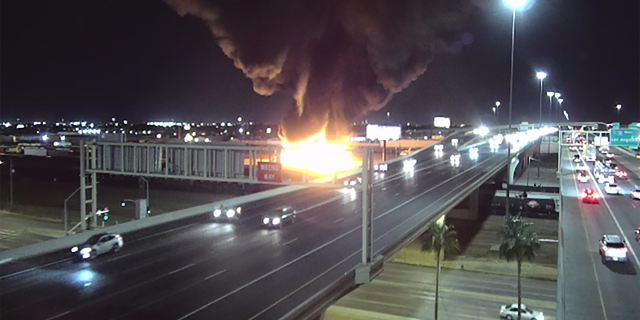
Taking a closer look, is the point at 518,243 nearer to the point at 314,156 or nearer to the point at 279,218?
the point at 314,156

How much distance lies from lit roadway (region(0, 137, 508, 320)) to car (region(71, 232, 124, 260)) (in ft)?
0.86

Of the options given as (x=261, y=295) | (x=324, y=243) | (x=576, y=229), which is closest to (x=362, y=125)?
(x=576, y=229)

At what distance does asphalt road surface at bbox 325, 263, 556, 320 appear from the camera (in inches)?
815

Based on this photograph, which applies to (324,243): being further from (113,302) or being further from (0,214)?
(0,214)

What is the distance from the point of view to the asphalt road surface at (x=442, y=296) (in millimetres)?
20703

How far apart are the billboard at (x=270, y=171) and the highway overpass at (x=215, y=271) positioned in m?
2.29

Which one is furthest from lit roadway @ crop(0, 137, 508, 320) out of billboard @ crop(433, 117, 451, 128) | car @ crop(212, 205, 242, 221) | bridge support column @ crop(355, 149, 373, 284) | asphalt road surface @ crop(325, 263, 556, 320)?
billboard @ crop(433, 117, 451, 128)

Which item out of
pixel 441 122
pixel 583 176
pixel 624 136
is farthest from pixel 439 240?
pixel 441 122

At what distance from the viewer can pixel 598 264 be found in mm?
17250

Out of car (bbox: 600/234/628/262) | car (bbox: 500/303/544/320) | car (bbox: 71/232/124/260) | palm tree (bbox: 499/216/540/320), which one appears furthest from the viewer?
palm tree (bbox: 499/216/540/320)

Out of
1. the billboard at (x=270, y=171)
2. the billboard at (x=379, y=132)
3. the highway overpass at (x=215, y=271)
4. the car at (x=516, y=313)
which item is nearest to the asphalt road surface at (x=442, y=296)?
the car at (x=516, y=313)

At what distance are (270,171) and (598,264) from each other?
11546mm

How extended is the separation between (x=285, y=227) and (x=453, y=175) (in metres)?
21.2

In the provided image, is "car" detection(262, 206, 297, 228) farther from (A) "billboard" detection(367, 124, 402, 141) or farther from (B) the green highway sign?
(A) "billboard" detection(367, 124, 402, 141)
